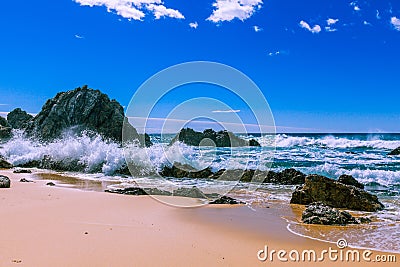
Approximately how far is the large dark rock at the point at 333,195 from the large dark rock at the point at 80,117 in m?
16.8

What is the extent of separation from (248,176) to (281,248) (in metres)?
10.0

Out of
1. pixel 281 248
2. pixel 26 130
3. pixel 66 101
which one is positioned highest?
pixel 66 101

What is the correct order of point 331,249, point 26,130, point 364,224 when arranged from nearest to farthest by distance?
point 331,249 < point 364,224 < point 26,130

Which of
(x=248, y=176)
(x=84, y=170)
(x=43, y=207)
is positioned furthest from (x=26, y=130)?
(x=43, y=207)

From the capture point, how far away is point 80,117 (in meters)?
25.0

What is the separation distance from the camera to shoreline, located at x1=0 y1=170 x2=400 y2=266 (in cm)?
414

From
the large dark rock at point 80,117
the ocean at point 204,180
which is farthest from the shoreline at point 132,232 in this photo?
the large dark rock at point 80,117

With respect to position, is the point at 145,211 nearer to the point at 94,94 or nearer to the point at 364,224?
the point at 364,224

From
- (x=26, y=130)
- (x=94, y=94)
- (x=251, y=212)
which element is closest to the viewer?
(x=251, y=212)

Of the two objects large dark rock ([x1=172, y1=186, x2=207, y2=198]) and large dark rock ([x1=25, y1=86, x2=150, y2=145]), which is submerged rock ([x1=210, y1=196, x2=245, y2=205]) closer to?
large dark rock ([x1=172, y1=186, x2=207, y2=198])

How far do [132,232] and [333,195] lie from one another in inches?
241

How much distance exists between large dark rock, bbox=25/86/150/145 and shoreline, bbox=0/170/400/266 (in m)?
16.2

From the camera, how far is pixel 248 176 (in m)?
15.0

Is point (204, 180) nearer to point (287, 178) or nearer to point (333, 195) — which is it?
point (287, 178)
